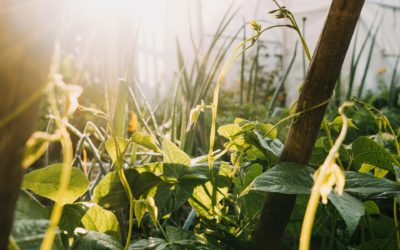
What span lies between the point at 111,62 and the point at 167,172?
0.42 m

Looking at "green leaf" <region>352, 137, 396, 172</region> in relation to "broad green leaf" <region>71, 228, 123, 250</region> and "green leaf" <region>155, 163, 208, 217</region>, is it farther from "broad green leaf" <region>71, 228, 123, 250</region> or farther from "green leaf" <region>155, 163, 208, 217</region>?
"broad green leaf" <region>71, 228, 123, 250</region>

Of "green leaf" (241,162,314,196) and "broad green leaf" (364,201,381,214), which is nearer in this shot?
"green leaf" (241,162,314,196)

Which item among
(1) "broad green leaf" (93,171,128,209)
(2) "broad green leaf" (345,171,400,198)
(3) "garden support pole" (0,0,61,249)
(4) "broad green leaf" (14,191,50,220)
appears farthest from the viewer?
(1) "broad green leaf" (93,171,128,209)

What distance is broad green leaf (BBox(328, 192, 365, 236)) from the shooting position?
402 mm

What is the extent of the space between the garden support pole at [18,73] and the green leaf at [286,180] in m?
0.27

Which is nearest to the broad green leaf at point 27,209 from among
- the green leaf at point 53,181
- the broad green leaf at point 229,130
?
the green leaf at point 53,181

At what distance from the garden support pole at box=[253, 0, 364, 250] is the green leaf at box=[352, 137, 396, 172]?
70 mm

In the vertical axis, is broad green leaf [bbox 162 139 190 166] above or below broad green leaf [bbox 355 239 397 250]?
above

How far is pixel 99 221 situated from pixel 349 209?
0.91 feet

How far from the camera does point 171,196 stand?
58 centimetres

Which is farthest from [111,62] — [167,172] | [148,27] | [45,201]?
[148,27]

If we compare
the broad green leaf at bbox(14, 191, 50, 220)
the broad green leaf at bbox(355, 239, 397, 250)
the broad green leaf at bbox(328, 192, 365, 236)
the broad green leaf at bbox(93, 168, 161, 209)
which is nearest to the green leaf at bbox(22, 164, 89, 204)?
the broad green leaf at bbox(14, 191, 50, 220)

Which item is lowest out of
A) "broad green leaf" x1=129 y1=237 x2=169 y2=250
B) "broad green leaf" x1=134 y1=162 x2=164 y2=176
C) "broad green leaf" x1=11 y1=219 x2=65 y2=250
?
"broad green leaf" x1=129 y1=237 x2=169 y2=250

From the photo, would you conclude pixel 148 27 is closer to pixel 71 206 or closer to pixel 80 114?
pixel 80 114
